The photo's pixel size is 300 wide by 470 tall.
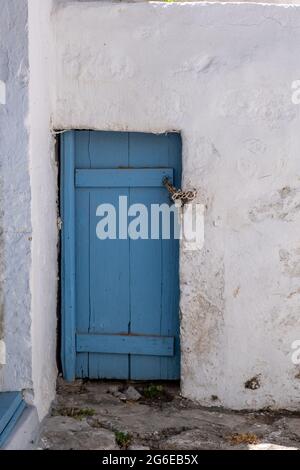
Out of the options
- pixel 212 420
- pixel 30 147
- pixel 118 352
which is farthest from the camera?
pixel 118 352

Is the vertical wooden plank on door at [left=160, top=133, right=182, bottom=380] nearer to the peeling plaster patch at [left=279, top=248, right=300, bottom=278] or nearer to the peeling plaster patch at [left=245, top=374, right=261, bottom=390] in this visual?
the peeling plaster patch at [left=245, top=374, right=261, bottom=390]

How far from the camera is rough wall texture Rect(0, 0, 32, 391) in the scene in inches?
139

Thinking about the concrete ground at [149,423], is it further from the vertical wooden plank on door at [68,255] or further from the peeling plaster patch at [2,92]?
the peeling plaster patch at [2,92]

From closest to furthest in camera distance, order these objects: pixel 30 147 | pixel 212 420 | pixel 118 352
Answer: pixel 30 147, pixel 212 420, pixel 118 352

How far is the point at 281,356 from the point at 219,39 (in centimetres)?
199

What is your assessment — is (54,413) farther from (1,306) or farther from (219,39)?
(219,39)

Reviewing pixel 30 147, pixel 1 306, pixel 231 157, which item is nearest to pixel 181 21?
pixel 231 157

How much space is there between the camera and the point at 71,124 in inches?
→ 161

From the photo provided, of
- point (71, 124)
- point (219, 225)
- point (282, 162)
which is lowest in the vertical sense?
point (219, 225)

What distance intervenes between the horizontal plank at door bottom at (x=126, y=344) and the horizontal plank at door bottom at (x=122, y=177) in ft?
3.25

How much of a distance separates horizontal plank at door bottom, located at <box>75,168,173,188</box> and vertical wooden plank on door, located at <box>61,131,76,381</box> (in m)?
0.08

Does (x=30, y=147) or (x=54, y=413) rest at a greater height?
(x=30, y=147)

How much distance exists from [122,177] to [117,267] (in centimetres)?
59

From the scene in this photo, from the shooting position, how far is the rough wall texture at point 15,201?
3521mm
